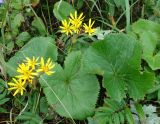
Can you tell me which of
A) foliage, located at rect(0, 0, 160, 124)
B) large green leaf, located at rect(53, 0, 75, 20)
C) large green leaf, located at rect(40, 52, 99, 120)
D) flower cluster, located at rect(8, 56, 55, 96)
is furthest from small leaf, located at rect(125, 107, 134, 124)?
large green leaf, located at rect(53, 0, 75, 20)

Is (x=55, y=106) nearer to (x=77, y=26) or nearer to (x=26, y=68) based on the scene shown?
(x=26, y=68)

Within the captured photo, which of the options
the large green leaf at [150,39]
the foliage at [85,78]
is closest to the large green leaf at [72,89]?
the foliage at [85,78]

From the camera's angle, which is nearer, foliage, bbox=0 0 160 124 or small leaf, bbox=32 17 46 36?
foliage, bbox=0 0 160 124

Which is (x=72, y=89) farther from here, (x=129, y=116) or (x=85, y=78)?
(x=129, y=116)

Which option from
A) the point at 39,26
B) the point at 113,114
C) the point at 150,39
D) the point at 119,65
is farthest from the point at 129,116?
the point at 39,26

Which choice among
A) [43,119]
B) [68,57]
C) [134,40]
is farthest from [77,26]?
[43,119]

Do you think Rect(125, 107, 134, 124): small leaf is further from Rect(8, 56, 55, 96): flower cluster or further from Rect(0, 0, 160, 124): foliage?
Rect(8, 56, 55, 96): flower cluster
